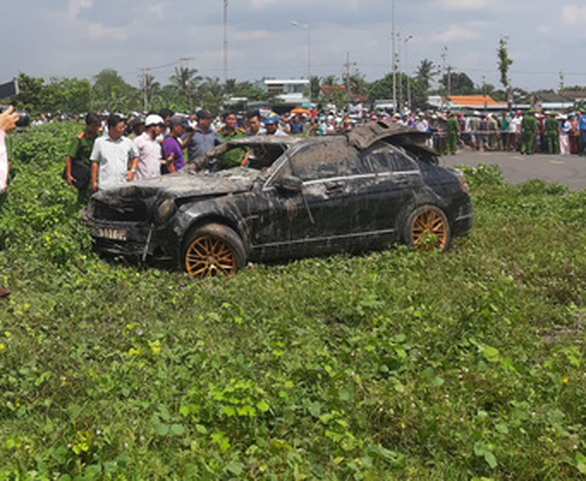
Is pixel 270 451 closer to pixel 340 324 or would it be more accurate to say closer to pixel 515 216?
pixel 340 324

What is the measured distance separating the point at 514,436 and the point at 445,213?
5.60 metres

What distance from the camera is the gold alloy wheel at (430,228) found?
933cm

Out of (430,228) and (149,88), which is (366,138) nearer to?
(430,228)

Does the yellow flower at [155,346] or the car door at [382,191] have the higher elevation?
the car door at [382,191]

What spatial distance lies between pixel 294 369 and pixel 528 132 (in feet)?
85.1

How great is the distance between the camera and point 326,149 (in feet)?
30.0

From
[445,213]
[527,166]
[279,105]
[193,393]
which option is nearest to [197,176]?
[445,213]

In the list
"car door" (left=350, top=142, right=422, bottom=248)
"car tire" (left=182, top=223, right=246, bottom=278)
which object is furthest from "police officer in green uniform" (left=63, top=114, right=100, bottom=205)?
"car door" (left=350, top=142, right=422, bottom=248)

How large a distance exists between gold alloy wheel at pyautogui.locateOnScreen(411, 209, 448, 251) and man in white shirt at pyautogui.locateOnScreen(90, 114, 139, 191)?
146 inches

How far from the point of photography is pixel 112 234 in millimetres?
8453

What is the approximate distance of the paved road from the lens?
19438 mm

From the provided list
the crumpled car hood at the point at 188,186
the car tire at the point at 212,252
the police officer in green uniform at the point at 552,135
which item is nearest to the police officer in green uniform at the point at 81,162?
the crumpled car hood at the point at 188,186

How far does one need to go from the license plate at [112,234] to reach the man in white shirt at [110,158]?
1.19 meters

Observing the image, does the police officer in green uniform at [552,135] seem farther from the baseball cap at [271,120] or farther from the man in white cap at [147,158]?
the man in white cap at [147,158]
